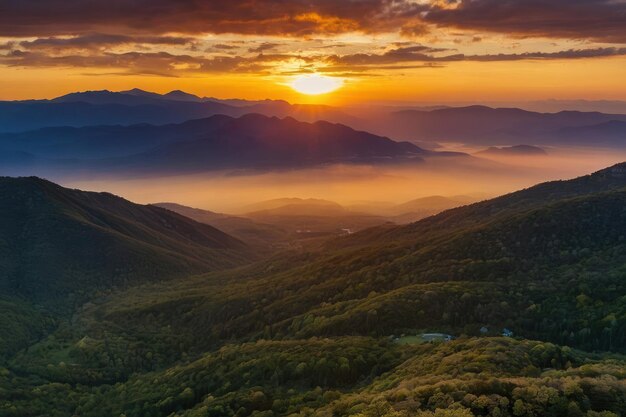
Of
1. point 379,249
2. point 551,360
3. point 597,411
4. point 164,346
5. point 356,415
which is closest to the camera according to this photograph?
point 597,411

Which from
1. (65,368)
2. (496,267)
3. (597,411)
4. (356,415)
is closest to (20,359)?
(65,368)

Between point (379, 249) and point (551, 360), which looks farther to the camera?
point (379, 249)

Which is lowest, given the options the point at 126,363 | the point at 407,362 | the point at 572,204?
the point at 126,363

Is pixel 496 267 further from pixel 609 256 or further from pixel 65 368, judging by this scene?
pixel 65 368

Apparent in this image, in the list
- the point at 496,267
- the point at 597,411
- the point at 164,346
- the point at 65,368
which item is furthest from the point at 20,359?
the point at 597,411

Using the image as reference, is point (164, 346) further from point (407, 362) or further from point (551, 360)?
point (551, 360)

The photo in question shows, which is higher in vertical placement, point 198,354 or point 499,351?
point 499,351

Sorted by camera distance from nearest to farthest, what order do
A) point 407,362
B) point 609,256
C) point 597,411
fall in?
point 597,411 < point 407,362 < point 609,256
